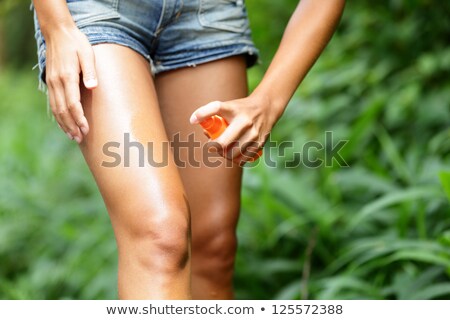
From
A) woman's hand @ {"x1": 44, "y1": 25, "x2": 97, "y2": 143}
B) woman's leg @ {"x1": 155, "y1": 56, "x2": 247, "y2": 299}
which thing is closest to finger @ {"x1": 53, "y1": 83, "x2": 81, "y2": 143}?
woman's hand @ {"x1": 44, "y1": 25, "x2": 97, "y2": 143}

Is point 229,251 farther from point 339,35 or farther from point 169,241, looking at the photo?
point 339,35

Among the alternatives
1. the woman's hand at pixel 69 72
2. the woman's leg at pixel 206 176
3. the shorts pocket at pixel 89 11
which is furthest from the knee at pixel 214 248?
the shorts pocket at pixel 89 11

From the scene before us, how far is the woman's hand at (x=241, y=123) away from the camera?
5.04ft

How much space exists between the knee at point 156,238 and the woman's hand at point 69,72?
26 centimetres

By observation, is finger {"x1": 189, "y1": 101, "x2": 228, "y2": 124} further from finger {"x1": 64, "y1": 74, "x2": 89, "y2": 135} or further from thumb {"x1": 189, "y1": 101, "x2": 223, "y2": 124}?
finger {"x1": 64, "y1": 74, "x2": 89, "y2": 135}

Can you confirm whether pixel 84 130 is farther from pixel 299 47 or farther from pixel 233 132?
pixel 299 47

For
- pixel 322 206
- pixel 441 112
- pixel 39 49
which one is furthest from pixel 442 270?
pixel 39 49

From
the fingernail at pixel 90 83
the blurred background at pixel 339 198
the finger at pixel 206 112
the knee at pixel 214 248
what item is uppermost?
the fingernail at pixel 90 83

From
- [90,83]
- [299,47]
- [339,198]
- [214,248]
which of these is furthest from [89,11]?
[339,198]

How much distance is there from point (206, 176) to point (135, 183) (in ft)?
1.69

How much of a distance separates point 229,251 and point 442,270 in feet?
2.90

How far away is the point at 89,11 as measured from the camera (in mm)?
1667

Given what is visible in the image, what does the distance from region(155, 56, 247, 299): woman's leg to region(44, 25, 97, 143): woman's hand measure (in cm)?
43

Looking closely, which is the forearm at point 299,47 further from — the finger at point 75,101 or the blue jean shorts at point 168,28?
the finger at point 75,101
